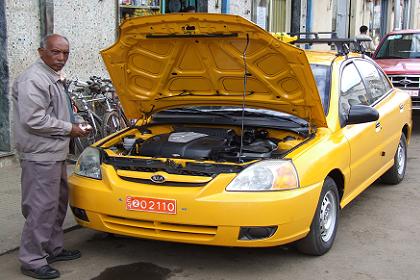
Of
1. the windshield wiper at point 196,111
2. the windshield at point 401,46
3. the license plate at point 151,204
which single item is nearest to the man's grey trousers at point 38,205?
the license plate at point 151,204

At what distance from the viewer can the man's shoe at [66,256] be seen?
4.32m

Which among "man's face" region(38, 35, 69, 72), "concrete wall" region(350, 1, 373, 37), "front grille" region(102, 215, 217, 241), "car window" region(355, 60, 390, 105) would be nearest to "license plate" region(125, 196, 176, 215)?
"front grille" region(102, 215, 217, 241)

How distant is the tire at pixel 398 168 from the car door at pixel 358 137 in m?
0.91

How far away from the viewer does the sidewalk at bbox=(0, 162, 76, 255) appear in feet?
15.6

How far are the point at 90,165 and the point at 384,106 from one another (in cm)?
320

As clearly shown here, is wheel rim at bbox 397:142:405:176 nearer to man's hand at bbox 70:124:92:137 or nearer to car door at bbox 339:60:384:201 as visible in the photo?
car door at bbox 339:60:384:201

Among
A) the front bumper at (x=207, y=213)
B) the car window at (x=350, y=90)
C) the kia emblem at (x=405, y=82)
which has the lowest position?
the front bumper at (x=207, y=213)

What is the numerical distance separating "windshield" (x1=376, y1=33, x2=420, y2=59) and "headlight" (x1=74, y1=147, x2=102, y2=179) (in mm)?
8832

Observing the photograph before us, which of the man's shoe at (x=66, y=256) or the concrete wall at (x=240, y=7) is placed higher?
the concrete wall at (x=240, y=7)

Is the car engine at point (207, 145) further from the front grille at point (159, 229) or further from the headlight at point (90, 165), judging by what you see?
the front grille at point (159, 229)

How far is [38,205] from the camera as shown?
3.96m

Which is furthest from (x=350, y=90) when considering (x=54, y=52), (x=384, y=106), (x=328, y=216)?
(x=54, y=52)

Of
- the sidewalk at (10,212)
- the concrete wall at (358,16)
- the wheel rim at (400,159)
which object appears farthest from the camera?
the concrete wall at (358,16)

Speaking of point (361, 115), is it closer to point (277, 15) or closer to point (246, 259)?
point (246, 259)
